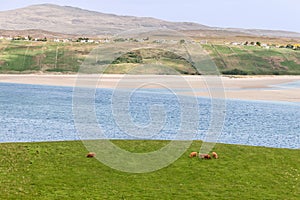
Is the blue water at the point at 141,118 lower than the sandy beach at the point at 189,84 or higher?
higher

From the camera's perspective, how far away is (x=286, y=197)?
23297mm

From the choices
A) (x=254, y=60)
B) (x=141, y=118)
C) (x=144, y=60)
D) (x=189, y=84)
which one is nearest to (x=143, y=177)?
(x=141, y=118)

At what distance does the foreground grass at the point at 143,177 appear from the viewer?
23094 mm

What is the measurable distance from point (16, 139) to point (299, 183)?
22071 mm

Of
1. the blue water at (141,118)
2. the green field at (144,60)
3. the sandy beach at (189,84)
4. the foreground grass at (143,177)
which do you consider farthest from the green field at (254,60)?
the foreground grass at (143,177)

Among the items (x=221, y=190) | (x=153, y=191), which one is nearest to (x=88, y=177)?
(x=153, y=191)

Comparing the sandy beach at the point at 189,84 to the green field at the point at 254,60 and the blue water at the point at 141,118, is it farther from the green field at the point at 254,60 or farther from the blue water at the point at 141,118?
the green field at the point at 254,60

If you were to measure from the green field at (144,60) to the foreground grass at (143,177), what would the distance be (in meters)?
96.3

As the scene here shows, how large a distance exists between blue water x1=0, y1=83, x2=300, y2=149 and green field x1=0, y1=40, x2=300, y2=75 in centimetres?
4176

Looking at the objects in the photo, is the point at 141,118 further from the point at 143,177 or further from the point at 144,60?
the point at 144,60

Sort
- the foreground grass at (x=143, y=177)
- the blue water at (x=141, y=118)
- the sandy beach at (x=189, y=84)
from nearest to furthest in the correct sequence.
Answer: the foreground grass at (x=143, y=177) < the blue water at (x=141, y=118) < the sandy beach at (x=189, y=84)

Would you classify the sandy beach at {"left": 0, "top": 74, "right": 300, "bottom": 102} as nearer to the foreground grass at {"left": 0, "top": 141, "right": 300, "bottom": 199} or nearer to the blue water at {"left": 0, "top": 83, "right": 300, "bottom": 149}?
the blue water at {"left": 0, "top": 83, "right": 300, "bottom": 149}

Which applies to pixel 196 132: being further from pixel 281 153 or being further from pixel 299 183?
pixel 299 183

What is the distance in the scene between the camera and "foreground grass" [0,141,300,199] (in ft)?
75.8
